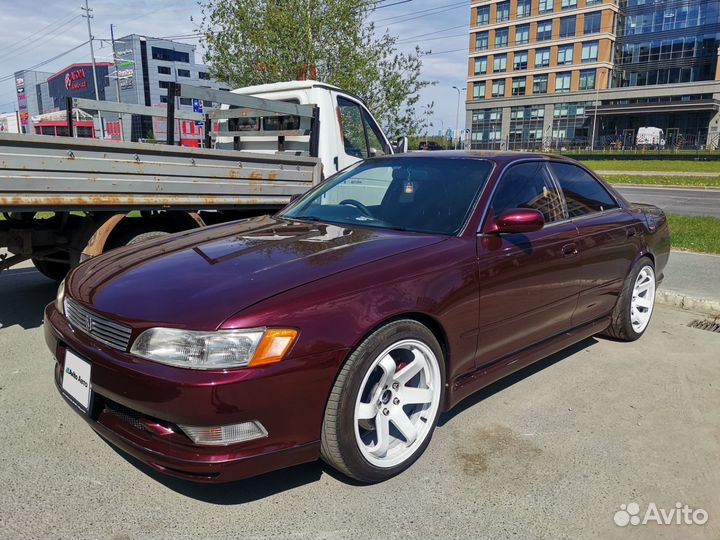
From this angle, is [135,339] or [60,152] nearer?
[135,339]

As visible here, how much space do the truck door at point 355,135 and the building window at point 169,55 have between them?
85156 millimetres

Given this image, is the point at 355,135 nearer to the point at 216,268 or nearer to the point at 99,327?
the point at 216,268

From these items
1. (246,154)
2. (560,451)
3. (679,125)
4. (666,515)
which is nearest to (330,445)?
(560,451)

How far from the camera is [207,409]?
2131mm

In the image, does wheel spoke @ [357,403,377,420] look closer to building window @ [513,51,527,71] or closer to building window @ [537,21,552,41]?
building window @ [537,21,552,41]

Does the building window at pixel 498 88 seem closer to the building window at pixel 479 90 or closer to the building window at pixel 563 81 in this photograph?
the building window at pixel 479 90

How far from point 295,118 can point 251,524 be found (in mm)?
5358

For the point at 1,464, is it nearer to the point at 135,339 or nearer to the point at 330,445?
the point at 135,339

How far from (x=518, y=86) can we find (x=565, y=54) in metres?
6.37

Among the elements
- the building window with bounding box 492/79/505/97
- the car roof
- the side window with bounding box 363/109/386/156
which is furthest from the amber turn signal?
the building window with bounding box 492/79/505/97

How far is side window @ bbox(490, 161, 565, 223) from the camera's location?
3438 millimetres

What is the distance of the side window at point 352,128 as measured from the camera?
22.4 feet

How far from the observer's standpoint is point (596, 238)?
3.97 metres

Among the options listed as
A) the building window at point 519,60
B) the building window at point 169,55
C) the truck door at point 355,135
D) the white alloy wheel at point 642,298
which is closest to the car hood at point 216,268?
the white alloy wheel at point 642,298
